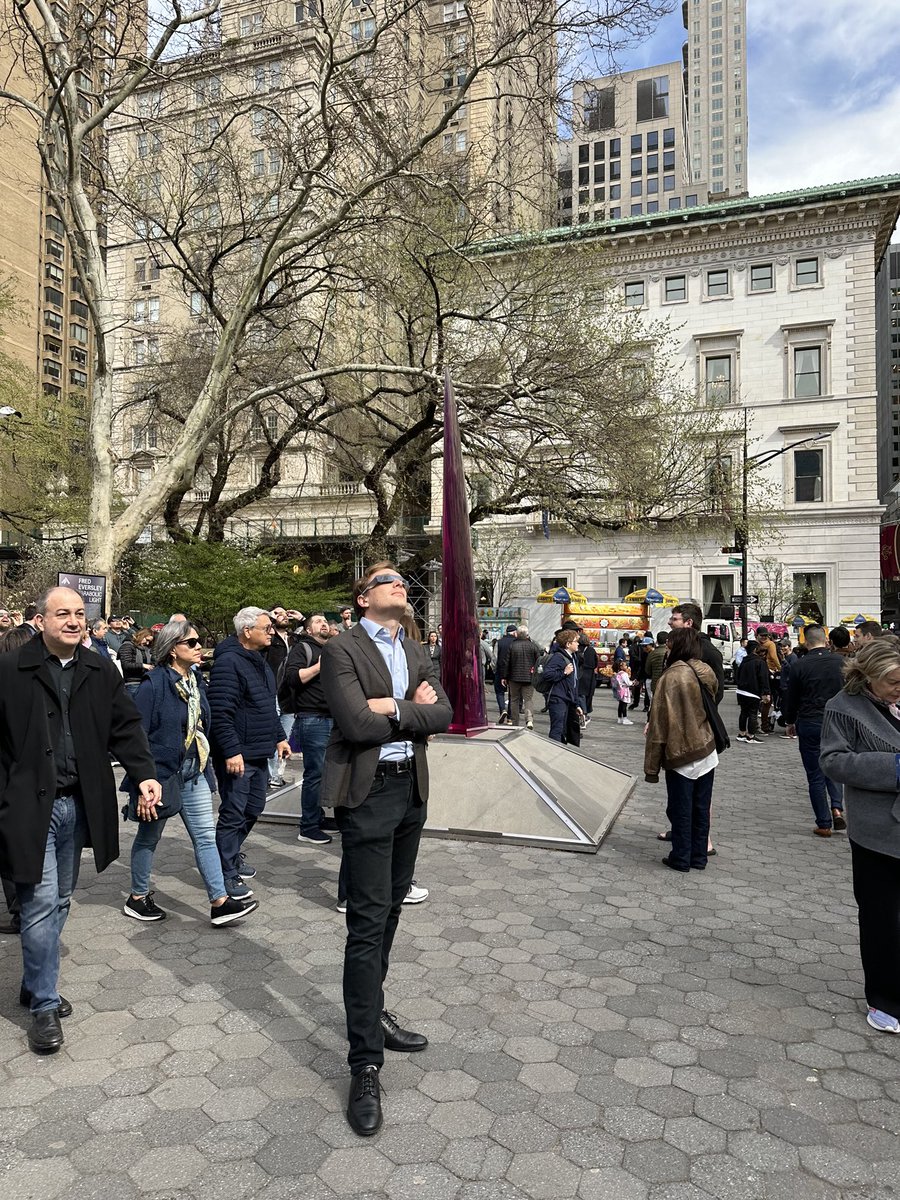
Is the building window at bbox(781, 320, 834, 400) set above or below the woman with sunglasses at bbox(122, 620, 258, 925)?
above

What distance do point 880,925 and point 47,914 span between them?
368cm

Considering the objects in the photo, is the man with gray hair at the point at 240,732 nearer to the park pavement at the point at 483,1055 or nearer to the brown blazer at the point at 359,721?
the park pavement at the point at 483,1055

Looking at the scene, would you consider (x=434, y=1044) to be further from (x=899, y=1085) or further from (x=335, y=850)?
(x=335, y=850)

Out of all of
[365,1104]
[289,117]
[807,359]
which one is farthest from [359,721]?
[807,359]

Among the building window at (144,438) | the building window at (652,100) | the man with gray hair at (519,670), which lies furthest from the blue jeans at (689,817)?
the building window at (652,100)

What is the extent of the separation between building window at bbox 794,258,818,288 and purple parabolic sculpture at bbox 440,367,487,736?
1533 inches

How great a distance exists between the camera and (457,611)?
7797 millimetres

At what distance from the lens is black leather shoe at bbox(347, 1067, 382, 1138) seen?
2650 millimetres

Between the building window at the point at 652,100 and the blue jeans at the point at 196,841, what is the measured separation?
11478 centimetres

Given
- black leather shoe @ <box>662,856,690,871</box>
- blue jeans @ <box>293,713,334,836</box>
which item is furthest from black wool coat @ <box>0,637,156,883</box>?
black leather shoe @ <box>662,856,690,871</box>

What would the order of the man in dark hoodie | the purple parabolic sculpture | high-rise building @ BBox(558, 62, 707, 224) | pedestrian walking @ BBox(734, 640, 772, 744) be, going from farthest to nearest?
1. high-rise building @ BBox(558, 62, 707, 224)
2. pedestrian walking @ BBox(734, 640, 772, 744)
3. the purple parabolic sculpture
4. the man in dark hoodie

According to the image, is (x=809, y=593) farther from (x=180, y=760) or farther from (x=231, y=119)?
(x=180, y=760)

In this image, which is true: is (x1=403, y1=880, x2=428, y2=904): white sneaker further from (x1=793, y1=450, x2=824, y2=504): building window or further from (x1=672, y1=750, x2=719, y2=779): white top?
(x1=793, y1=450, x2=824, y2=504): building window

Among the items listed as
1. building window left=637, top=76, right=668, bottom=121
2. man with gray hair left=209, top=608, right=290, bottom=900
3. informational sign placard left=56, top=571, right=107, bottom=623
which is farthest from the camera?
building window left=637, top=76, right=668, bottom=121
